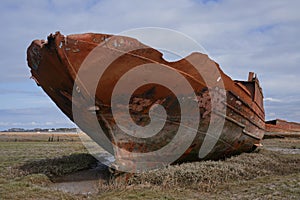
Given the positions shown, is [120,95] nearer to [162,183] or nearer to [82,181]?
[162,183]

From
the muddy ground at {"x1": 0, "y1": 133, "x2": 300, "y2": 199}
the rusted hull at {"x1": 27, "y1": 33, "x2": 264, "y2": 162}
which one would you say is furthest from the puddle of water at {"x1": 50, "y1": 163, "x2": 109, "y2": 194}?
the rusted hull at {"x1": 27, "y1": 33, "x2": 264, "y2": 162}

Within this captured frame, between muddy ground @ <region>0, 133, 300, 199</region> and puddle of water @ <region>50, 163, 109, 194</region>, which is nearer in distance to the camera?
muddy ground @ <region>0, 133, 300, 199</region>

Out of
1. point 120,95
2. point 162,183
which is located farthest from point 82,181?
point 120,95

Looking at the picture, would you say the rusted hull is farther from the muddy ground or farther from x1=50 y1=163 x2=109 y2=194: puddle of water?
x1=50 y1=163 x2=109 y2=194: puddle of water

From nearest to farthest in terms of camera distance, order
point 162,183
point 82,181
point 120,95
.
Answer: point 162,183, point 120,95, point 82,181

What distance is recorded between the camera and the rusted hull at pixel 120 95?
5.45 metres

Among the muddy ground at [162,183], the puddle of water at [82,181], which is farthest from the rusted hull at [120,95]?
the puddle of water at [82,181]

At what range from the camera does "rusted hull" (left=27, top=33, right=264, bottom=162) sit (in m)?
5.45

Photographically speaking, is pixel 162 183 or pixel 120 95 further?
pixel 120 95

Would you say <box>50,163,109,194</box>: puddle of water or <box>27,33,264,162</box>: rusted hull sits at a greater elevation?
<box>27,33,264,162</box>: rusted hull

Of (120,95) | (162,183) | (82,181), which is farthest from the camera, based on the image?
(82,181)

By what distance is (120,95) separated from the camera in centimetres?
609

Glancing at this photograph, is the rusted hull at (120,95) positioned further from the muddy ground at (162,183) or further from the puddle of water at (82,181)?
the puddle of water at (82,181)

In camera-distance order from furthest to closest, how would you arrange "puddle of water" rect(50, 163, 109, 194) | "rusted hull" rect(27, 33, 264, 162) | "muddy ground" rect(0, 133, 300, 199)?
"puddle of water" rect(50, 163, 109, 194) → "rusted hull" rect(27, 33, 264, 162) → "muddy ground" rect(0, 133, 300, 199)
